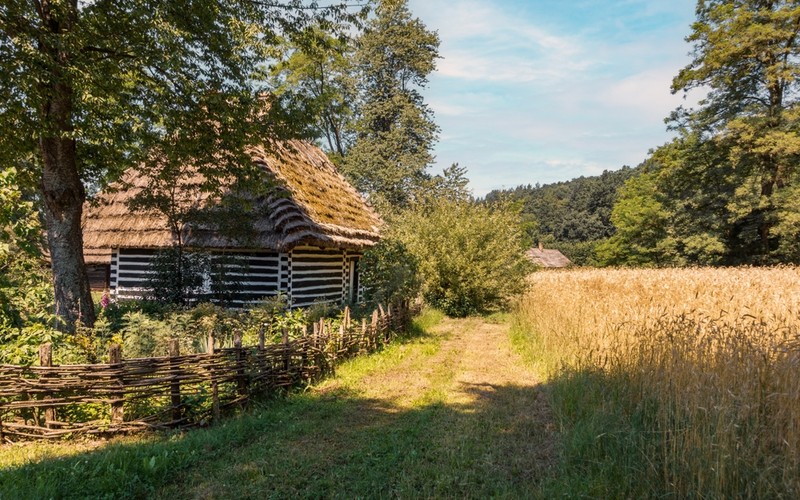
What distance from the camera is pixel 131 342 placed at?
7.46 meters

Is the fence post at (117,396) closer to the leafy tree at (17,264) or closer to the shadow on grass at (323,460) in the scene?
the shadow on grass at (323,460)

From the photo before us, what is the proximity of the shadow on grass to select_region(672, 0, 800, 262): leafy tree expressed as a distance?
75.6 feet

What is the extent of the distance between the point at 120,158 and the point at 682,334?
10.9 metres

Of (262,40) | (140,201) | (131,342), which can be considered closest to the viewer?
(131,342)

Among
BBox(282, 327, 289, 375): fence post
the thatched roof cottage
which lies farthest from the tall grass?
the thatched roof cottage

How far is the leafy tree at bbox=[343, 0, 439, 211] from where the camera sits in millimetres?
26188

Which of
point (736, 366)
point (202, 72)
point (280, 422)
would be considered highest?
point (202, 72)

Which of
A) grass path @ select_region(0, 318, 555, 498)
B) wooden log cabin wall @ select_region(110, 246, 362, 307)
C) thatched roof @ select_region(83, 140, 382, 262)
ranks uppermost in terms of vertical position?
thatched roof @ select_region(83, 140, 382, 262)

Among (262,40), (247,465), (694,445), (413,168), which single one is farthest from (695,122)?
(247,465)

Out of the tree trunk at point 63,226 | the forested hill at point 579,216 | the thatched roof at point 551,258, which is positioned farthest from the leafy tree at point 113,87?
the forested hill at point 579,216

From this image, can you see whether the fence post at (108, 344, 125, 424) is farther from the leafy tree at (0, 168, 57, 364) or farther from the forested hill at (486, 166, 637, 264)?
the forested hill at (486, 166, 637, 264)

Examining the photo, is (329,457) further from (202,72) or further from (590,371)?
(202,72)

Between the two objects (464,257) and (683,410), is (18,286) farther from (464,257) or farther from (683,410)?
(464,257)

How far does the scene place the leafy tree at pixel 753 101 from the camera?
68.7 ft
